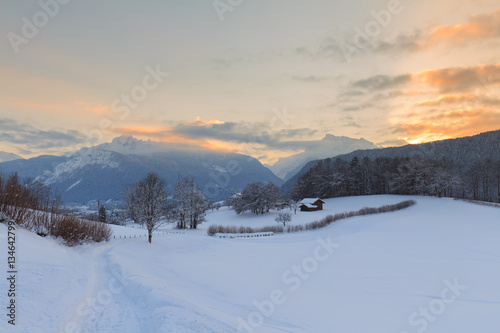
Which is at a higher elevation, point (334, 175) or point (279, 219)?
point (334, 175)

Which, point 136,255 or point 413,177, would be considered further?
point 413,177

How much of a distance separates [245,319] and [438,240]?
3137 centimetres

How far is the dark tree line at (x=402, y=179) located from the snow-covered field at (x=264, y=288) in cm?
5759

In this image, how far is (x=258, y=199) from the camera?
270 ft

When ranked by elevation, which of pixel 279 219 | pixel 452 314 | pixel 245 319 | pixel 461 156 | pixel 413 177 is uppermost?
pixel 461 156

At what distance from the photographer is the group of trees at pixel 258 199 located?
8281cm

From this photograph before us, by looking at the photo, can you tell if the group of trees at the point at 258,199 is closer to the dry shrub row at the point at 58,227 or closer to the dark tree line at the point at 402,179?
the dark tree line at the point at 402,179

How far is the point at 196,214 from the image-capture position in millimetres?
60375

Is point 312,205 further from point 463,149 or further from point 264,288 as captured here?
point 463,149

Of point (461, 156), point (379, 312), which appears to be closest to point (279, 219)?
point (379, 312)

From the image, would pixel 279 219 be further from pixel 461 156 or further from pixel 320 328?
pixel 461 156

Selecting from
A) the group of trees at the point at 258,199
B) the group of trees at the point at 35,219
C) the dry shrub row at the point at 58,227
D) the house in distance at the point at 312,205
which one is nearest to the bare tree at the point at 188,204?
the group of trees at the point at 258,199

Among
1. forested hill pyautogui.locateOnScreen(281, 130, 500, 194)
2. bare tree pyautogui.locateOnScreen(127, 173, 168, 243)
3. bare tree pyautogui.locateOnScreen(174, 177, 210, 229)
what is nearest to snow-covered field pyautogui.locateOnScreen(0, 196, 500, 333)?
bare tree pyautogui.locateOnScreen(127, 173, 168, 243)

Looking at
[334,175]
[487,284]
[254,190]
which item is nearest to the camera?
[487,284]
